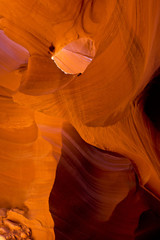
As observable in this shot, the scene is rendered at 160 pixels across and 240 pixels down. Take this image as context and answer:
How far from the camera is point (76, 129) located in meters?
1.48

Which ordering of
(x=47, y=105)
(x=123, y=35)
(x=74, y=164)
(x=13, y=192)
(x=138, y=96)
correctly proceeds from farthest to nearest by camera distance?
(x=74, y=164) < (x=13, y=192) < (x=47, y=105) < (x=138, y=96) < (x=123, y=35)

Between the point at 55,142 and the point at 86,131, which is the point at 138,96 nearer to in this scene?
the point at 86,131

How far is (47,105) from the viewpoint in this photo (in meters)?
1.34

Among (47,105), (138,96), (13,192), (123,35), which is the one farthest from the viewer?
(13,192)

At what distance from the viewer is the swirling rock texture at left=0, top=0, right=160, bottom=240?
3.63 feet

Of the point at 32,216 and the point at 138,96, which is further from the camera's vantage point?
the point at 32,216

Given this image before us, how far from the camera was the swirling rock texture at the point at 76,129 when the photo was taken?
1106 mm

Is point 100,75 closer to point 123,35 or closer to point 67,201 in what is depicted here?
point 123,35

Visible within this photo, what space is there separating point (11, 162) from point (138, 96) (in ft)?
3.51

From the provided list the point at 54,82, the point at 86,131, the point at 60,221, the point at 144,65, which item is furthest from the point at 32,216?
the point at 144,65

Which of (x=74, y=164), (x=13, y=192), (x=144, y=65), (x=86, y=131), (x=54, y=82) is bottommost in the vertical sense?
(x=13, y=192)

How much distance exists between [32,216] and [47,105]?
76cm

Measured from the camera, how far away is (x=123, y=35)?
0.98m

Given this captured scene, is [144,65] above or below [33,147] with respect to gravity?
above
